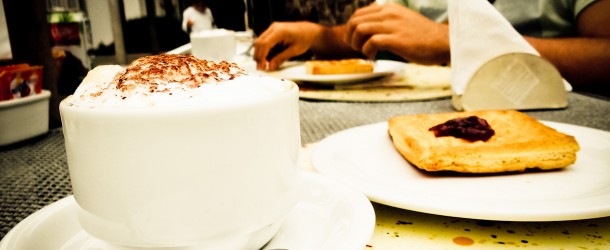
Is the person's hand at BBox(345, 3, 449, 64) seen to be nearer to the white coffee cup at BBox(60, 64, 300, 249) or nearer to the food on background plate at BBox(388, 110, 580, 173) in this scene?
the food on background plate at BBox(388, 110, 580, 173)

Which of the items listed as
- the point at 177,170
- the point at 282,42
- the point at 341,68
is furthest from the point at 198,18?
the point at 177,170

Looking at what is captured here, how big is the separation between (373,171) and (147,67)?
1.21ft

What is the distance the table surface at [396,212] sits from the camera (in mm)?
450

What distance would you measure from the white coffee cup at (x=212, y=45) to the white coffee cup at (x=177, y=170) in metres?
1.61

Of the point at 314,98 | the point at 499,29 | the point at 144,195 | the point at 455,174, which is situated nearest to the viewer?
the point at 144,195

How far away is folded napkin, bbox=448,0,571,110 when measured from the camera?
3.47ft

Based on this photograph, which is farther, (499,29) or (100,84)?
(499,29)

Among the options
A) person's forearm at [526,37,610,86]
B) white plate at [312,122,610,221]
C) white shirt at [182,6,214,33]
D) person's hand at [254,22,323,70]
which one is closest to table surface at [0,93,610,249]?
white plate at [312,122,610,221]

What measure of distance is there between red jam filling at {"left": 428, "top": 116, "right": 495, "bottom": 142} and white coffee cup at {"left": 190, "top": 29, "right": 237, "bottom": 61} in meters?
1.41

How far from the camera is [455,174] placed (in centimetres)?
63

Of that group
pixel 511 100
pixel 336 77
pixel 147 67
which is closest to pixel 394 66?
pixel 336 77

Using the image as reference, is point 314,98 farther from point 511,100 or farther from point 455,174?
point 455,174

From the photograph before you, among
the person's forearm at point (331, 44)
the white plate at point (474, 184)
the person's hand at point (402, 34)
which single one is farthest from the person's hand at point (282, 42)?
the white plate at point (474, 184)

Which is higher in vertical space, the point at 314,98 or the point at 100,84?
the point at 100,84
